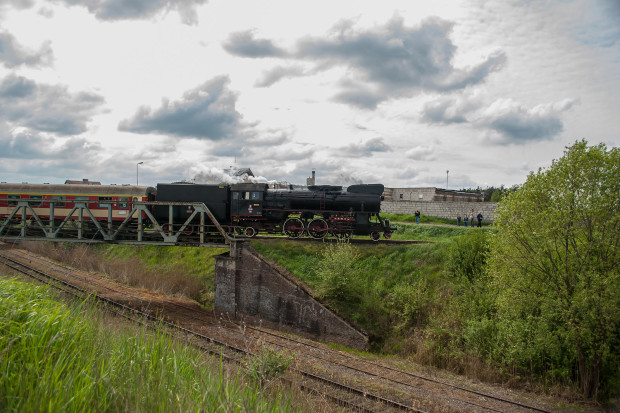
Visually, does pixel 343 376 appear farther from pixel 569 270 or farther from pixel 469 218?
pixel 469 218

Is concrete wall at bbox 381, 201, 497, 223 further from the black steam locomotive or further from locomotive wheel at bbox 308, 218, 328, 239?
locomotive wheel at bbox 308, 218, 328, 239

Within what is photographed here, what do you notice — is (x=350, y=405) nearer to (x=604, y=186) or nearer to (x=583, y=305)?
(x=583, y=305)

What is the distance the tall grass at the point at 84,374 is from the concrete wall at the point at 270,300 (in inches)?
489

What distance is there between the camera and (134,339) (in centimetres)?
689

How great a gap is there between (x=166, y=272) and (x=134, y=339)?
20.6m

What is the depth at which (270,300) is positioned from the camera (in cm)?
1975

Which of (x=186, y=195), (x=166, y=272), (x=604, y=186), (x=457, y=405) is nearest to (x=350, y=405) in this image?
(x=457, y=405)

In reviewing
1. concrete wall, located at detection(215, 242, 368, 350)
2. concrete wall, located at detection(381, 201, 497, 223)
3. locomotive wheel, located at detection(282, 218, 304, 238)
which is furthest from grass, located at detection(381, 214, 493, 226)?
concrete wall, located at detection(215, 242, 368, 350)

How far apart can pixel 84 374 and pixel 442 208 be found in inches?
1427

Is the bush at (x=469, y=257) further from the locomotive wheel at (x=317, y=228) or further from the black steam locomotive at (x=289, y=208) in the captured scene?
the locomotive wheel at (x=317, y=228)

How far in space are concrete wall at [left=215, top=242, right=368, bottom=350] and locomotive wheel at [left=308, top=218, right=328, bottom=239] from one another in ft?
12.8

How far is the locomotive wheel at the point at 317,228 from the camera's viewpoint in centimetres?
2297

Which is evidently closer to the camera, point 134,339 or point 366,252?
point 134,339

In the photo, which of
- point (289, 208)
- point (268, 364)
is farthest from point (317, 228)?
point (268, 364)
